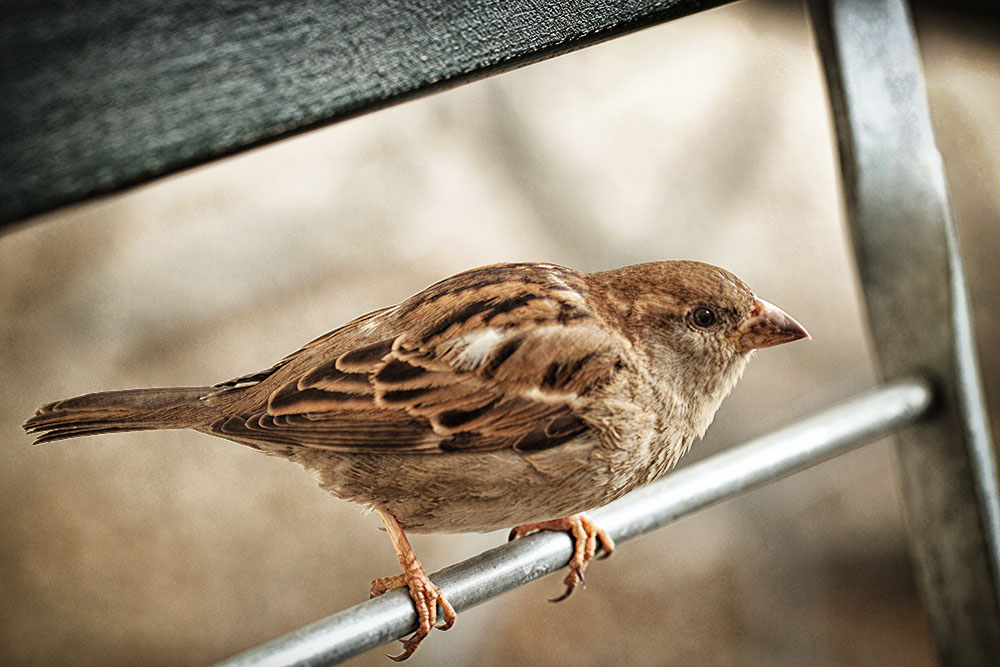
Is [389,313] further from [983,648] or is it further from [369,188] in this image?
[369,188]

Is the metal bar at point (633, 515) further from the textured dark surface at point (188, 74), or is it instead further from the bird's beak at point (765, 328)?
the textured dark surface at point (188, 74)

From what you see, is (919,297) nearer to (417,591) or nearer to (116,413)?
(417,591)

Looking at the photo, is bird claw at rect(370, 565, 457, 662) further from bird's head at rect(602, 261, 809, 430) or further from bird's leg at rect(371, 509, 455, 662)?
bird's head at rect(602, 261, 809, 430)

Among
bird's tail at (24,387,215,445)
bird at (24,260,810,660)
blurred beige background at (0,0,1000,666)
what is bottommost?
blurred beige background at (0,0,1000,666)

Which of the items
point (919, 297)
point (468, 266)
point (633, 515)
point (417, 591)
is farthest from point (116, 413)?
point (468, 266)

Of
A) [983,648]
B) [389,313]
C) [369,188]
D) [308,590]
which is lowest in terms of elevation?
[308,590]

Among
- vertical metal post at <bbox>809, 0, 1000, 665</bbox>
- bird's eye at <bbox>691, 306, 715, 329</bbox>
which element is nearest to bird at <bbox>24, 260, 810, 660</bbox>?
bird's eye at <bbox>691, 306, 715, 329</bbox>

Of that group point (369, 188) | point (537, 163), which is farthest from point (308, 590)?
point (537, 163)
